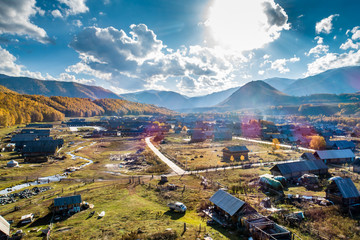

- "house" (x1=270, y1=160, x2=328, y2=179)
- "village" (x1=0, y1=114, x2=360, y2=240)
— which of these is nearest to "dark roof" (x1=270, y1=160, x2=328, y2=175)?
"house" (x1=270, y1=160, x2=328, y2=179)

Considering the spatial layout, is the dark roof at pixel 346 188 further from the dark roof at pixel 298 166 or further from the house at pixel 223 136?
the house at pixel 223 136

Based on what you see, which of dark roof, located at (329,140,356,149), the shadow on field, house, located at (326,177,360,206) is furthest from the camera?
dark roof, located at (329,140,356,149)

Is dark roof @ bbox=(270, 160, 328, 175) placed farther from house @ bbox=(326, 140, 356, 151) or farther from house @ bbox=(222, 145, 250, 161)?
house @ bbox=(326, 140, 356, 151)

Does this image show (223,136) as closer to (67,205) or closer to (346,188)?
(346,188)

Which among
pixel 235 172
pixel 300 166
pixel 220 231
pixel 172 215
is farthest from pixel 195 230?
pixel 300 166

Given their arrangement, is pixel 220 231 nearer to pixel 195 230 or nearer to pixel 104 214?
pixel 195 230

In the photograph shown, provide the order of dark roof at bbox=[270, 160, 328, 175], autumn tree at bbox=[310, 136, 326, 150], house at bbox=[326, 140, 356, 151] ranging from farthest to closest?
autumn tree at bbox=[310, 136, 326, 150] < house at bbox=[326, 140, 356, 151] < dark roof at bbox=[270, 160, 328, 175]
